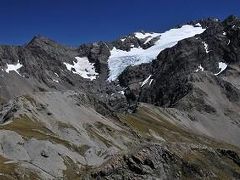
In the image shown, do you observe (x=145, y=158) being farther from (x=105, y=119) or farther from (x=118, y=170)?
(x=105, y=119)

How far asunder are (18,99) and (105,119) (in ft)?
105

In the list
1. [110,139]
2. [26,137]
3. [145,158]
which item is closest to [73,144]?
[26,137]

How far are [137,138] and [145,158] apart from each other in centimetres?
9260

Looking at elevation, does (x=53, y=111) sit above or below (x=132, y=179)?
above

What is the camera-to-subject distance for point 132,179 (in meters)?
77.1

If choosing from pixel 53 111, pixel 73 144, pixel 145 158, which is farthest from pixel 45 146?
pixel 53 111

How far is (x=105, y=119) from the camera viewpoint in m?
178

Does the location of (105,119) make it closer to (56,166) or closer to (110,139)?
(110,139)

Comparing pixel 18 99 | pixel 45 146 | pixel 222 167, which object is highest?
pixel 18 99

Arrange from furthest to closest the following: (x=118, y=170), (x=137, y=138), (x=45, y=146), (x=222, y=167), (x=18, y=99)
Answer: (x=137, y=138), (x=18, y=99), (x=45, y=146), (x=222, y=167), (x=118, y=170)

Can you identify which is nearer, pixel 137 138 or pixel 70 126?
pixel 70 126

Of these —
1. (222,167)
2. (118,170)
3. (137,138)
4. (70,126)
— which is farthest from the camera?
(137,138)

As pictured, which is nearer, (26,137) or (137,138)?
(26,137)

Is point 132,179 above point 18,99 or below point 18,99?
below
